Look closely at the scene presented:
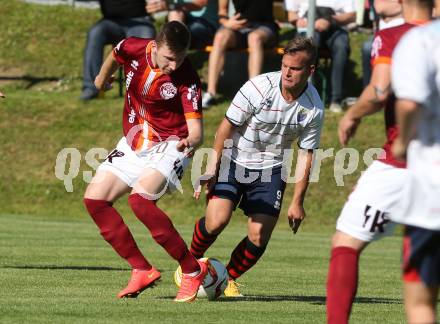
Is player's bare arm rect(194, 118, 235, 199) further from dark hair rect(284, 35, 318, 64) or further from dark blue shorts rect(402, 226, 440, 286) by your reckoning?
dark blue shorts rect(402, 226, 440, 286)

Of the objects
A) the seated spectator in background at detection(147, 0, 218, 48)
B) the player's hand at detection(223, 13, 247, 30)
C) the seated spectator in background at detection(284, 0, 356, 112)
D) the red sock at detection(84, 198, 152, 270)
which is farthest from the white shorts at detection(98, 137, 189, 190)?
the seated spectator in background at detection(284, 0, 356, 112)

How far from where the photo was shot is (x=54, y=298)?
8195 mm

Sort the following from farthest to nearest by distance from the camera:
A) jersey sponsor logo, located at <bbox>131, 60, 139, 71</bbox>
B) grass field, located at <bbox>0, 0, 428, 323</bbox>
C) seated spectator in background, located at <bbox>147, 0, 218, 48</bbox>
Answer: seated spectator in background, located at <bbox>147, 0, 218, 48</bbox>
jersey sponsor logo, located at <bbox>131, 60, 139, 71</bbox>
grass field, located at <bbox>0, 0, 428, 323</bbox>

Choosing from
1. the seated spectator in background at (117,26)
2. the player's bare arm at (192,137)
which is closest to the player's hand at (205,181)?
the player's bare arm at (192,137)

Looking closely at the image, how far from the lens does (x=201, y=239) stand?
9.07 meters

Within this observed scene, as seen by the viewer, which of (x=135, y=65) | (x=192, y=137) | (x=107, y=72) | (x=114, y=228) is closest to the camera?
(x=192, y=137)

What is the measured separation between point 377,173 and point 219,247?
7.53m

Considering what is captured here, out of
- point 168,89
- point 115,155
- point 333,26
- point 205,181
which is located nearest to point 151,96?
point 168,89

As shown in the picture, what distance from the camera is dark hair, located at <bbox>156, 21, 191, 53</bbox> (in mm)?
8078

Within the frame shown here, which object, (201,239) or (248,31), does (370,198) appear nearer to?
(201,239)

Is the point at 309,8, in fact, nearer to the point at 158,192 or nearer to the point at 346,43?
the point at 346,43

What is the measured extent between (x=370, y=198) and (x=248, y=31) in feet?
39.5

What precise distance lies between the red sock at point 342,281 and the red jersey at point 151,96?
2.30 meters

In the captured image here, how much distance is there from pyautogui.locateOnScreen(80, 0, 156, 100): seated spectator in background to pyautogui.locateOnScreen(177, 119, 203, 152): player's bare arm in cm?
990
